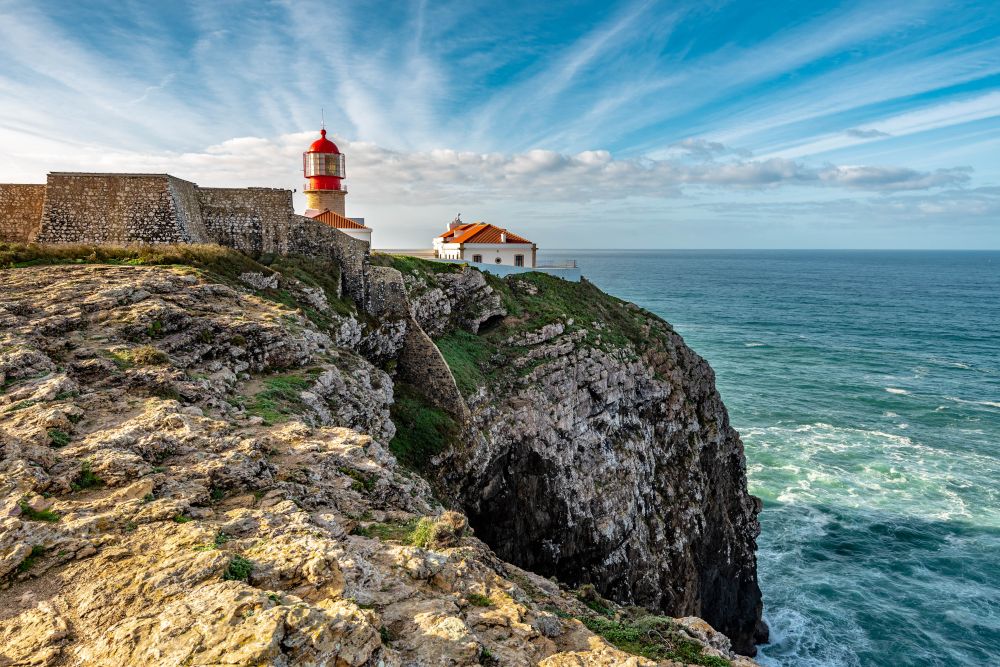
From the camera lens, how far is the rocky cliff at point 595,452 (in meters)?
19.8

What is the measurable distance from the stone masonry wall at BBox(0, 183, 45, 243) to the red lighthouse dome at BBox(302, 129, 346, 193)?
15.3 metres

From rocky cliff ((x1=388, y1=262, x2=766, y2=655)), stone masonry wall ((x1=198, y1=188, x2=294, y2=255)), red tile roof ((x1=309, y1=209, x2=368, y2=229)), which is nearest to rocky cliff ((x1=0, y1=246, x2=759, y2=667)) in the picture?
rocky cliff ((x1=388, y1=262, x2=766, y2=655))

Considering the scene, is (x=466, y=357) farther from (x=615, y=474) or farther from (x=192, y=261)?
(x=192, y=261)

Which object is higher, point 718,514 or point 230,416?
point 230,416

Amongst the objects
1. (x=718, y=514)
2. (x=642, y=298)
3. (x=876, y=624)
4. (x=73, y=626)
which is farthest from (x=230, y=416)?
(x=642, y=298)

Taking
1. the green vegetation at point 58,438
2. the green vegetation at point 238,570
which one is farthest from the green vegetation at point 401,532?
the green vegetation at point 58,438

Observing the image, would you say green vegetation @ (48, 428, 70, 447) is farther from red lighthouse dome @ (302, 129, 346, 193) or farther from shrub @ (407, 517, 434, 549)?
red lighthouse dome @ (302, 129, 346, 193)

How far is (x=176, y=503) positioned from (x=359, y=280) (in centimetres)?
1549

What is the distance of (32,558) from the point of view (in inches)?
272

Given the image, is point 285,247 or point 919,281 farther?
point 919,281

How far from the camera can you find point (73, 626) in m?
6.04

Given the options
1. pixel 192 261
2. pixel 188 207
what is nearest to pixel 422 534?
pixel 192 261

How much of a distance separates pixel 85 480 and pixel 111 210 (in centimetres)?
1597

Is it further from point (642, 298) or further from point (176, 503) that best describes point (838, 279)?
point (176, 503)
